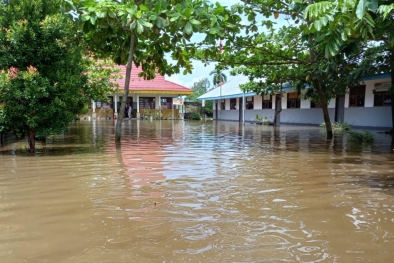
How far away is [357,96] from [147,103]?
1871cm

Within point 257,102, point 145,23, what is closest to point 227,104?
point 257,102

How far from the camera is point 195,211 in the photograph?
3336 mm

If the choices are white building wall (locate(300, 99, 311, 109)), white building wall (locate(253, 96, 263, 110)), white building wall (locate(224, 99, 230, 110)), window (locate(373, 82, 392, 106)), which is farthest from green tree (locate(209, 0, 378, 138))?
white building wall (locate(224, 99, 230, 110))

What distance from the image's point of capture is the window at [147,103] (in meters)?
31.2

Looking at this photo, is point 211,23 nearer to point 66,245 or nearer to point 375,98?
point 66,245

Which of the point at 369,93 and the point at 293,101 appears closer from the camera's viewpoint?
the point at 369,93

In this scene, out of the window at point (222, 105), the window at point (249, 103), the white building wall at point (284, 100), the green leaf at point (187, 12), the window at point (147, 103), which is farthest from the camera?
the window at point (222, 105)

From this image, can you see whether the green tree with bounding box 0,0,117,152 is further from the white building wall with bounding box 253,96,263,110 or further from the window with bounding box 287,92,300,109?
the white building wall with bounding box 253,96,263,110

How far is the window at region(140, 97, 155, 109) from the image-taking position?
31.2 meters

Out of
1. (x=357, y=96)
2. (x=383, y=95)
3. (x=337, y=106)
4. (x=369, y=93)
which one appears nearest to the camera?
(x=383, y=95)

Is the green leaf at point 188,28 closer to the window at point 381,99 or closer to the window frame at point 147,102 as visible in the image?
the window at point 381,99

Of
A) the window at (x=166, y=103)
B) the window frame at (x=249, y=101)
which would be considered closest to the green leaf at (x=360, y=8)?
the window frame at (x=249, y=101)

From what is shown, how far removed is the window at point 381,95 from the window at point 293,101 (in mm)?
6549

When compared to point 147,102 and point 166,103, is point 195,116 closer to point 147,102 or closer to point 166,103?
point 166,103
